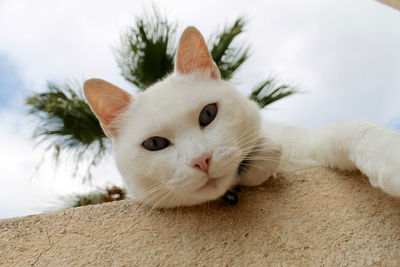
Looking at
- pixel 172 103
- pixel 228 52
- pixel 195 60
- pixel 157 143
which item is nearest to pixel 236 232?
pixel 157 143

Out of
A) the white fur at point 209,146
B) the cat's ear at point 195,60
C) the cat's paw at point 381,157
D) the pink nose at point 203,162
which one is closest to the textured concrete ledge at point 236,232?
the white fur at point 209,146

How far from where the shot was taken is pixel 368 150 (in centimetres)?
126

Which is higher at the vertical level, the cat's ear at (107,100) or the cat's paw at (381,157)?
the cat's ear at (107,100)

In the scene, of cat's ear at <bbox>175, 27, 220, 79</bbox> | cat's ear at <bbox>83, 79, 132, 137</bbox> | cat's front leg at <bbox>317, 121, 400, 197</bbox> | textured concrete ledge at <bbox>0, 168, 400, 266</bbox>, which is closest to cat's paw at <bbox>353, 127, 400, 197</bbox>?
cat's front leg at <bbox>317, 121, 400, 197</bbox>

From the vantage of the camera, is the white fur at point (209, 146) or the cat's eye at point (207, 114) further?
the cat's eye at point (207, 114)

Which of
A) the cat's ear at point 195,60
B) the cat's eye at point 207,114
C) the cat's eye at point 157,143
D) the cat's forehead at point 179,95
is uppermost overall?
the cat's ear at point 195,60

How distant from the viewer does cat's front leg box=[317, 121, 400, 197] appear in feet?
3.79

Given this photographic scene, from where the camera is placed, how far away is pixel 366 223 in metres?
1.35

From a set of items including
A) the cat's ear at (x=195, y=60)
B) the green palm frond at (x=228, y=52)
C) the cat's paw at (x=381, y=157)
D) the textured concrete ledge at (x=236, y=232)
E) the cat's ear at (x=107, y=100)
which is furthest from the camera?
the green palm frond at (x=228, y=52)

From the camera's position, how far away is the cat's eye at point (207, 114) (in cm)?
134

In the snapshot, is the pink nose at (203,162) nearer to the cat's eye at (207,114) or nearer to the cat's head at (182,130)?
the cat's head at (182,130)

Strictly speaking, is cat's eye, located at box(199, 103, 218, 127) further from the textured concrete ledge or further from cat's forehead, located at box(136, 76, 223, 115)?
the textured concrete ledge

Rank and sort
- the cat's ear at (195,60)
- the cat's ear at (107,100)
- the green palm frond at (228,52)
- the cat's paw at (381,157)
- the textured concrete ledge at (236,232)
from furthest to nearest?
the green palm frond at (228,52) → the cat's ear at (195,60) → the cat's ear at (107,100) → the textured concrete ledge at (236,232) → the cat's paw at (381,157)

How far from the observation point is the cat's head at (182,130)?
3.94ft
